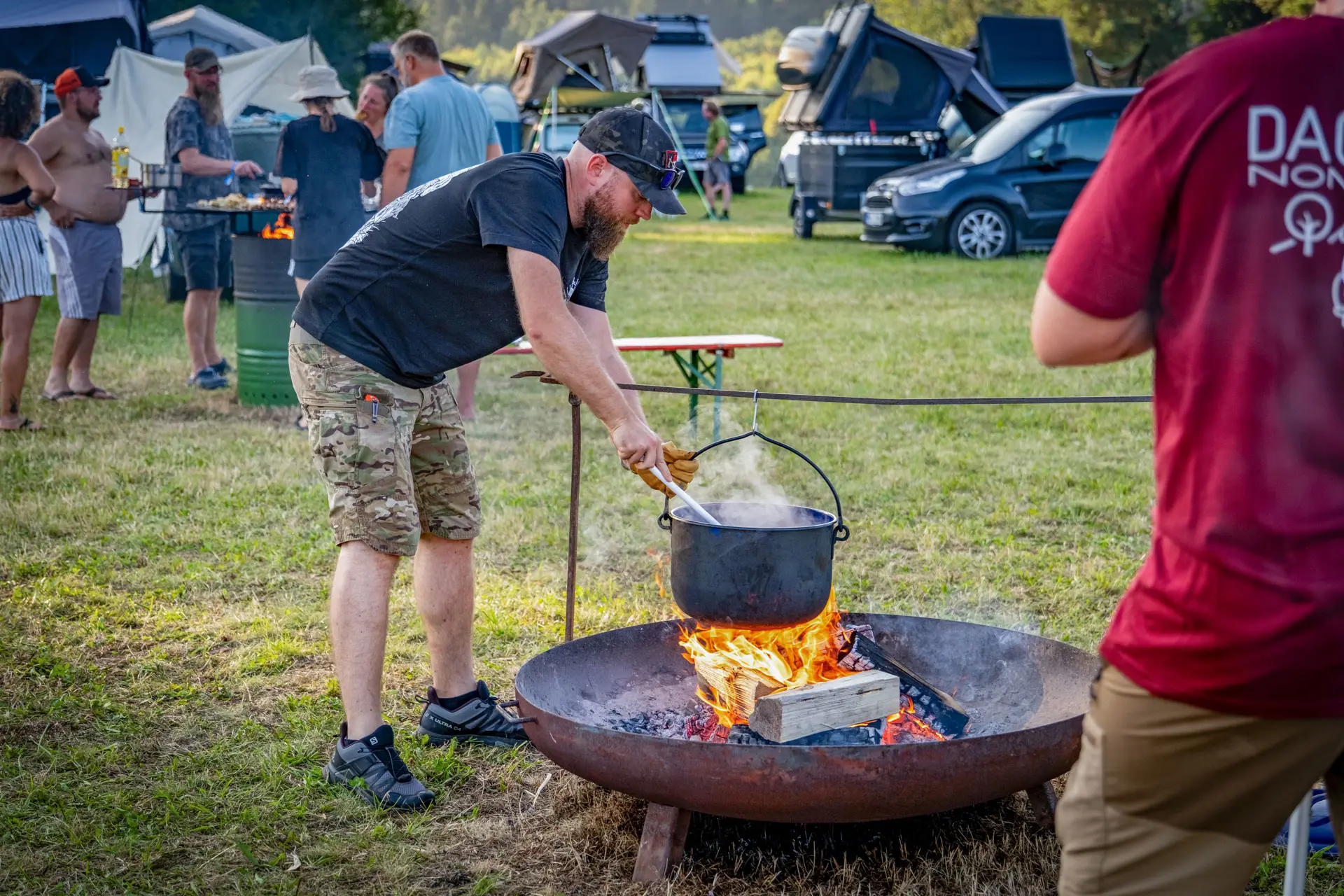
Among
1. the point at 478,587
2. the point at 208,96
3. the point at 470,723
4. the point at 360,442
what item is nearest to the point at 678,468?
the point at 360,442

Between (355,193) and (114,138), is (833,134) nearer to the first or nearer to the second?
(114,138)

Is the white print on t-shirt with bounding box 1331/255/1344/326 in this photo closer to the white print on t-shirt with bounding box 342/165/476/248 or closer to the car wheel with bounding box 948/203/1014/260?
the white print on t-shirt with bounding box 342/165/476/248

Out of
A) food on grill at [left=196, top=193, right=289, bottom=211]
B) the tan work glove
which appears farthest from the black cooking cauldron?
food on grill at [left=196, top=193, right=289, bottom=211]

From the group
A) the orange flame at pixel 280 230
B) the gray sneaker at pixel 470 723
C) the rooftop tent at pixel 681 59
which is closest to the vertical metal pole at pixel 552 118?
the rooftop tent at pixel 681 59

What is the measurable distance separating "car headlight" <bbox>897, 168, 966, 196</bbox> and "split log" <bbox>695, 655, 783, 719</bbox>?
42.0 feet

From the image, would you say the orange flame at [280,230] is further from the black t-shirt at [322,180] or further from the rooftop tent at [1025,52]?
the rooftop tent at [1025,52]

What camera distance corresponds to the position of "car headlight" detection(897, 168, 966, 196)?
15211mm

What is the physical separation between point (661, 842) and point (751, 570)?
646 mm

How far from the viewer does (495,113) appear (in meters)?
23.8

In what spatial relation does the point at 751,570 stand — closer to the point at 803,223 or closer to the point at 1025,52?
the point at 803,223

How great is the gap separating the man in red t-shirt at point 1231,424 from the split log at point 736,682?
161 cm

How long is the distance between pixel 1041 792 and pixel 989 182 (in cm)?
1301

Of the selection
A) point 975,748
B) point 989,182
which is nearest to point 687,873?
point 975,748

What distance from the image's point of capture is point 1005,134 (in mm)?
15320
